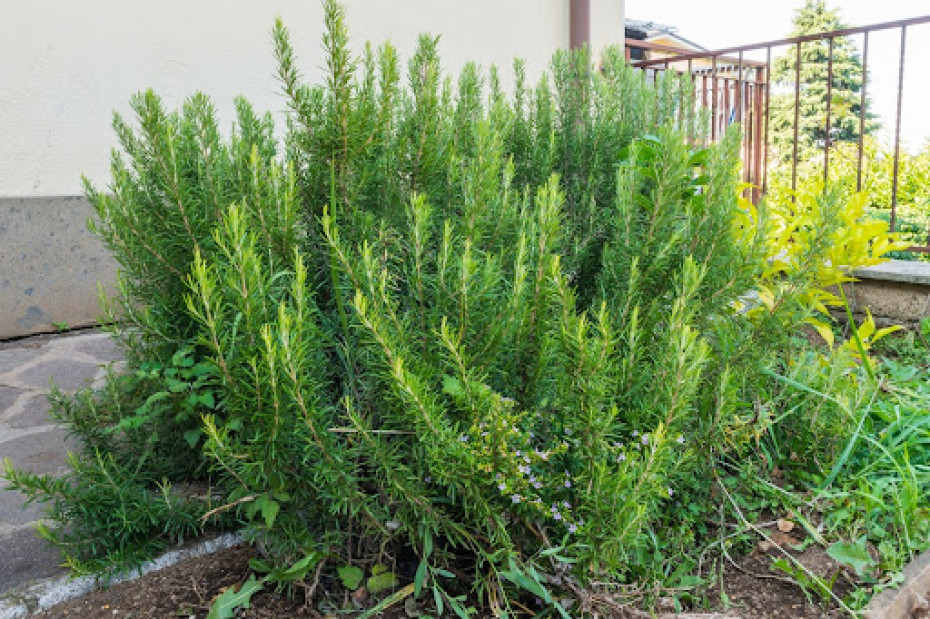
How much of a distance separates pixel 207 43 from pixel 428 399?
397 centimetres

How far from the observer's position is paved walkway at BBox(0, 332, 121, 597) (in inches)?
84.9

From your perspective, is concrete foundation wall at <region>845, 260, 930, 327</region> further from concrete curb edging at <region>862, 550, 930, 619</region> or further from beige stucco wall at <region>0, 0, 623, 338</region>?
beige stucco wall at <region>0, 0, 623, 338</region>

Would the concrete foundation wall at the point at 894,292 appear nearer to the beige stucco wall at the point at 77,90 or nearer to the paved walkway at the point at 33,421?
the beige stucco wall at the point at 77,90

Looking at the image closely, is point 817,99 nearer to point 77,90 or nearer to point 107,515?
point 77,90

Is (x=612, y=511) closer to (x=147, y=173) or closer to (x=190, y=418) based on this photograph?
(x=190, y=418)

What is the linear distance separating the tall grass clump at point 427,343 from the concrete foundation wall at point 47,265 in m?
2.46

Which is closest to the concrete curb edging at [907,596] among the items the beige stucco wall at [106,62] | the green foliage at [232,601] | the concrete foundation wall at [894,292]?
the green foliage at [232,601]

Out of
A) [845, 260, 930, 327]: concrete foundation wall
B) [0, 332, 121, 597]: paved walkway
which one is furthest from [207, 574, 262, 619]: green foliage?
[845, 260, 930, 327]: concrete foundation wall

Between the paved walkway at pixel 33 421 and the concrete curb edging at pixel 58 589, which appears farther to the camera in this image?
the paved walkway at pixel 33 421

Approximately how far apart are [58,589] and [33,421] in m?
1.66

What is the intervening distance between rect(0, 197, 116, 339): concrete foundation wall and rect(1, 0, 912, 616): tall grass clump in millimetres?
2455

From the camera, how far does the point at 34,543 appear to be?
225cm

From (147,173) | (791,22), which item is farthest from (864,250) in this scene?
(791,22)

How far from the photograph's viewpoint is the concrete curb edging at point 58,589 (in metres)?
1.90
